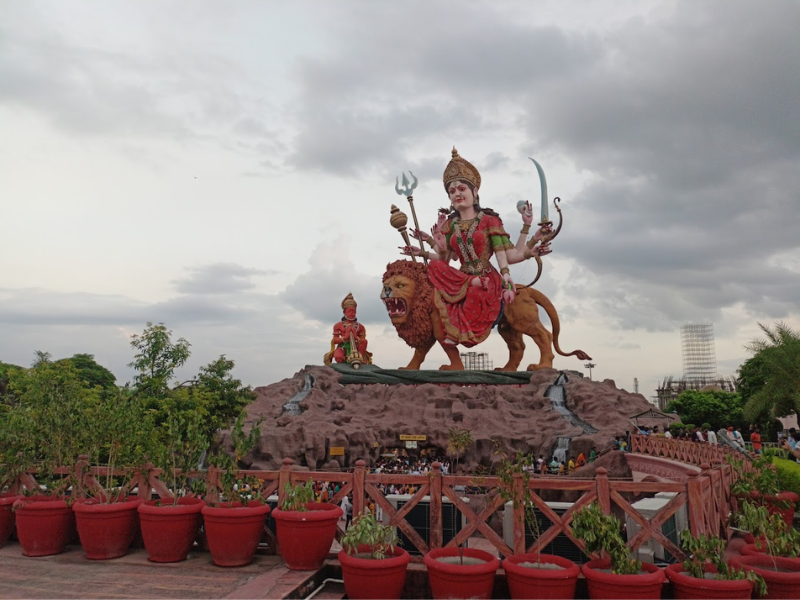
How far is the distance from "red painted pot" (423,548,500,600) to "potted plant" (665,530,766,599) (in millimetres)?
1190

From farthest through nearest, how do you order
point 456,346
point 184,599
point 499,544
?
point 456,346, point 499,544, point 184,599

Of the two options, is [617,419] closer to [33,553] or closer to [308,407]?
[308,407]

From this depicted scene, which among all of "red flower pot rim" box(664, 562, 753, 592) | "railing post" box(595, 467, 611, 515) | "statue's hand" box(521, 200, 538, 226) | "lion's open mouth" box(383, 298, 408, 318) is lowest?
"red flower pot rim" box(664, 562, 753, 592)

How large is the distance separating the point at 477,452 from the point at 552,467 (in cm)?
194

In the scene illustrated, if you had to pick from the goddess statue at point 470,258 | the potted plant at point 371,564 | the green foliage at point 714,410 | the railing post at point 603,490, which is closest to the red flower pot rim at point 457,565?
the potted plant at point 371,564

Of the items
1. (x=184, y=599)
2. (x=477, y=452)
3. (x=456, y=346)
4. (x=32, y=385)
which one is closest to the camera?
(x=184, y=599)

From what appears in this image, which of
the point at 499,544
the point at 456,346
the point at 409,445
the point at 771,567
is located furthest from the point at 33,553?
the point at 456,346

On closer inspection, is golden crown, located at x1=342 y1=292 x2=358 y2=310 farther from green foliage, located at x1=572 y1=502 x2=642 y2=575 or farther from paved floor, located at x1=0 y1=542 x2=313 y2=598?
green foliage, located at x1=572 y1=502 x2=642 y2=575

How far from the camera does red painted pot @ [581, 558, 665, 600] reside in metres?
3.58

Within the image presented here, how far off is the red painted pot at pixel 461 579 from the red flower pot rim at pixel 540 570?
0.40 ft

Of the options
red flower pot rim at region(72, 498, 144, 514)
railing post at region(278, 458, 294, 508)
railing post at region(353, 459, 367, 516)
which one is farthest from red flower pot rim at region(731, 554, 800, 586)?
red flower pot rim at region(72, 498, 144, 514)

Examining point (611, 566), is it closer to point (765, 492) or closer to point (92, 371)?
point (765, 492)

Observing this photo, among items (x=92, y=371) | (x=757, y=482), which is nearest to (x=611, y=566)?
(x=757, y=482)

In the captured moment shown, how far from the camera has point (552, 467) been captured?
13.1m
